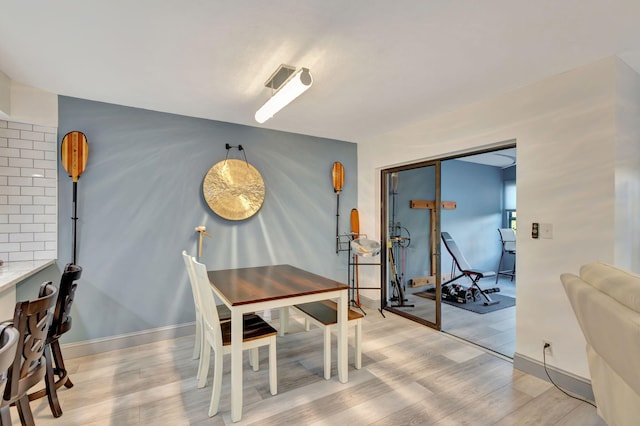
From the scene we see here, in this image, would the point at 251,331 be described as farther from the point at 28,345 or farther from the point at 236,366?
the point at 28,345

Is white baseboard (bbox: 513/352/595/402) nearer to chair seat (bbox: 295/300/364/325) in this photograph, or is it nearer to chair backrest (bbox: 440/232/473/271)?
chair seat (bbox: 295/300/364/325)

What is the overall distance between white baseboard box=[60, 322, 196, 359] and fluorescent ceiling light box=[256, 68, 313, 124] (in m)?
2.40

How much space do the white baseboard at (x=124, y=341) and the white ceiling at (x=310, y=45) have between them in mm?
2275

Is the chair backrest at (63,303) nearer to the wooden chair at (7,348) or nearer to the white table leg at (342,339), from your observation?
the wooden chair at (7,348)

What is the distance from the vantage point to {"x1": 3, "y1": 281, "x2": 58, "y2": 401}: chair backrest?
1271 millimetres

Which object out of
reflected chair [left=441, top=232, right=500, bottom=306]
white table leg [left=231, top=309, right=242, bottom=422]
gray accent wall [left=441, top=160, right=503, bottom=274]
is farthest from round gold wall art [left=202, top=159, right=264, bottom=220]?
gray accent wall [left=441, top=160, right=503, bottom=274]

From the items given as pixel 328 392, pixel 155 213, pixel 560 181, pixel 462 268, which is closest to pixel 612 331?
pixel 560 181

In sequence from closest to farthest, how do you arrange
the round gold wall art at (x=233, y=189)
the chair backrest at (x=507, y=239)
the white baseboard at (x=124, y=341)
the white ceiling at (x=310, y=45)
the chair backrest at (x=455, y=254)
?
1. the white ceiling at (x=310, y=45)
2. the white baseboard at (x=124, y=341)
3. the round gold wall art at (x=233, y=189)
4. the chair backrest at (x=455, y=254)
5. the chair backrest at (x=507, y=239)

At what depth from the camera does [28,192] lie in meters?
2.56

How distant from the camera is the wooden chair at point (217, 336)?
1908 mm

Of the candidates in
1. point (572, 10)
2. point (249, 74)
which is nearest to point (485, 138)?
point (572, 10)

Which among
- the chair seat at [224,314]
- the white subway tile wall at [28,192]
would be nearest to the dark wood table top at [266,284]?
the chair seat at [224,314]

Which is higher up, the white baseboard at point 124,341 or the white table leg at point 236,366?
the white table leg at point 236,366

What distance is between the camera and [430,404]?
79.0 inches
